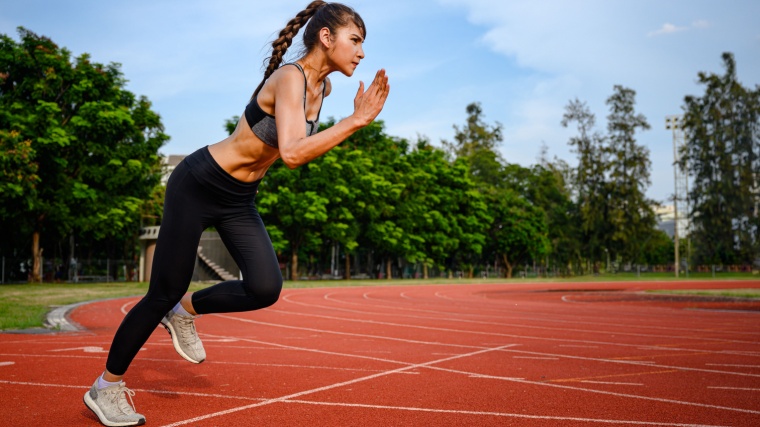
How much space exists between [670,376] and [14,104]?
28.9 metres

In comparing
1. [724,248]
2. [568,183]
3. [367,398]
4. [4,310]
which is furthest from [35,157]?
[568,183]

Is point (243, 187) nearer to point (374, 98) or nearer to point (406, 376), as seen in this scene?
point (374, 98)

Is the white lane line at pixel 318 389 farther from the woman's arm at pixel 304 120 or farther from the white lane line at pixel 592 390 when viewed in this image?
the woman's arm at pixel 304 120

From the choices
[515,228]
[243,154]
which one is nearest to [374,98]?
[243,154]

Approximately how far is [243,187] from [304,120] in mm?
636

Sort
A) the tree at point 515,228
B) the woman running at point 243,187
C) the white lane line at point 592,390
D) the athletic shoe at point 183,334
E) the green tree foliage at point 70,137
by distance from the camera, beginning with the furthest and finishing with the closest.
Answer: the tree at point 515,228 < the green tree foliage at point 70,137 < the white lane line at point 592,390 < the athletic shoe at point 183,334 < the woman running at point 243,187

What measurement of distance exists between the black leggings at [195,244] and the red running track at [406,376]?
0.60 metres

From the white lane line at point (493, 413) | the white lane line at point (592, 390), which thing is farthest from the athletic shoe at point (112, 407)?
the white lane line at point (592, 390)

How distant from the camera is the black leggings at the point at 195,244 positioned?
11.7 ft

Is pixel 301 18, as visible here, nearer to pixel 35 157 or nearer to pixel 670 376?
pixel 670 376

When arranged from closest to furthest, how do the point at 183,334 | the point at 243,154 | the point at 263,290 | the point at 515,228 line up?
the point at 243,154 < the point at 263,290 < the point at 183,334 < the point at 515,228

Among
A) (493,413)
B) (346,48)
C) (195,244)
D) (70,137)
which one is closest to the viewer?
(346,48)

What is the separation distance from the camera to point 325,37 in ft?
11.1

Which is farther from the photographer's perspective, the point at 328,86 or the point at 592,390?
the point at 592,390
